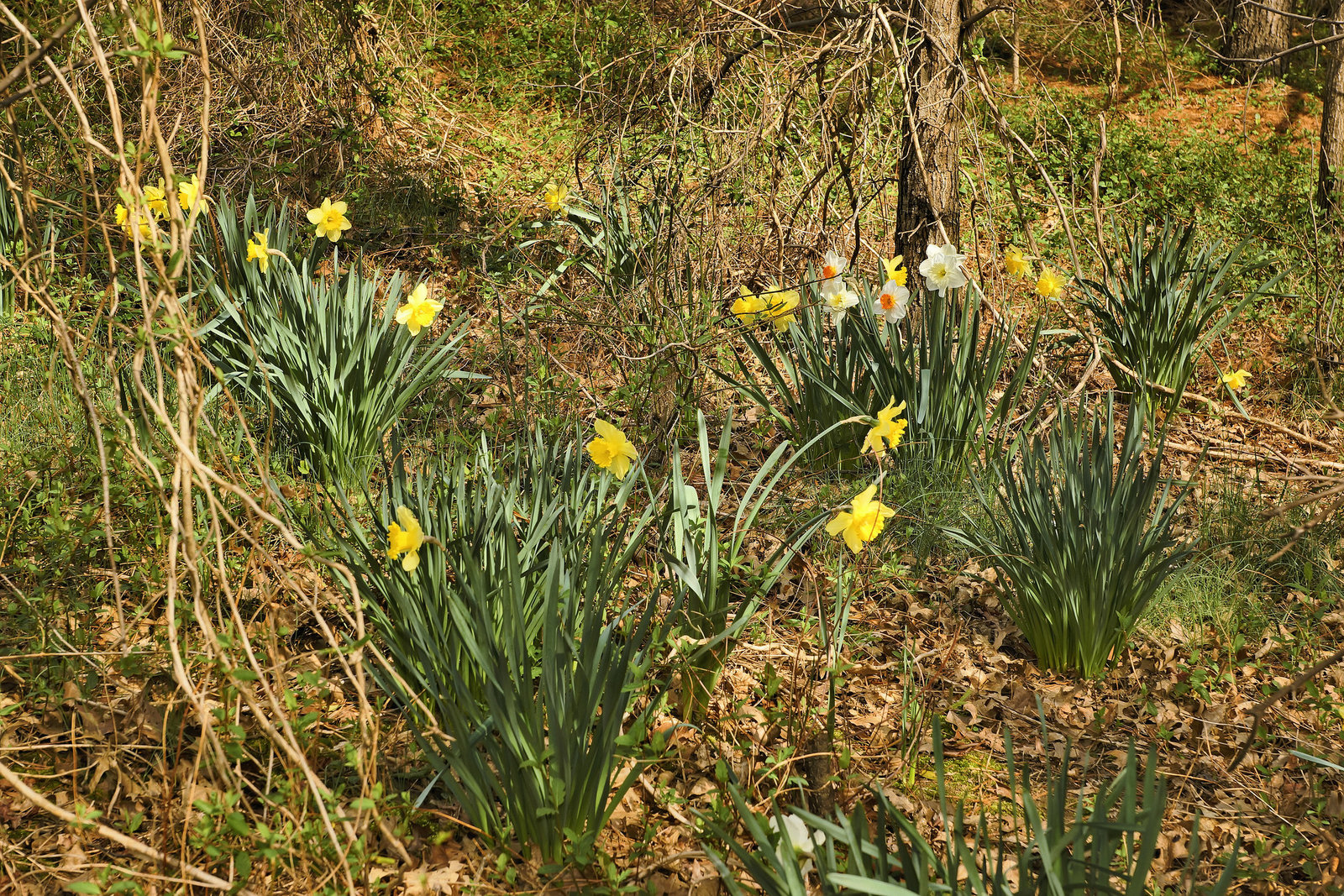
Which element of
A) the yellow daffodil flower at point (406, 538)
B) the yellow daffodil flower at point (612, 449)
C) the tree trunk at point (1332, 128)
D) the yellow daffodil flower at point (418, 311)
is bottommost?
the yellow daffodil flower at point (406, 538)

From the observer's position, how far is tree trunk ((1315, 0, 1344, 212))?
639cm

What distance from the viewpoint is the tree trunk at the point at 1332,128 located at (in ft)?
21.0

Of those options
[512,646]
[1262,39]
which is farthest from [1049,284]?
[1262,39]

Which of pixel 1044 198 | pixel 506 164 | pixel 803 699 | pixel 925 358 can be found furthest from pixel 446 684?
pixel 1044 198

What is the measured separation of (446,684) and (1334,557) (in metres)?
3.00

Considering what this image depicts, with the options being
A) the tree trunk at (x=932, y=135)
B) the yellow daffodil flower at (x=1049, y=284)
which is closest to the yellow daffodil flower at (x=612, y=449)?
the tree trunk at (x=932, y=135)

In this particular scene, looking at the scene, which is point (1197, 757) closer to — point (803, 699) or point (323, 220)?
point (803, 699)

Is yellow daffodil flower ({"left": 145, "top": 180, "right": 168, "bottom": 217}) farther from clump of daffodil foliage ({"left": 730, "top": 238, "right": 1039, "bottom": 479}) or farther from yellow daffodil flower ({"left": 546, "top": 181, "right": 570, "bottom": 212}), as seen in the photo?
clump of daffodil foliage ({"left": 730, "top": 238, "right": 1039, "bottom": 479})

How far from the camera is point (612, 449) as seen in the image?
2.29 meters

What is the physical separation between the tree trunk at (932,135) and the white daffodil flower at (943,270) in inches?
18.1

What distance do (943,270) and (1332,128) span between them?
15.6 ft

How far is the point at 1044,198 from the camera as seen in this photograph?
7355 mm

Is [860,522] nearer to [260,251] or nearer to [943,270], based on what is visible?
[943,270]

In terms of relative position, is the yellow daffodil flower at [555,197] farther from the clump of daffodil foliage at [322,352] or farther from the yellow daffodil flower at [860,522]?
the yellow daffodil flower at [860,522]
